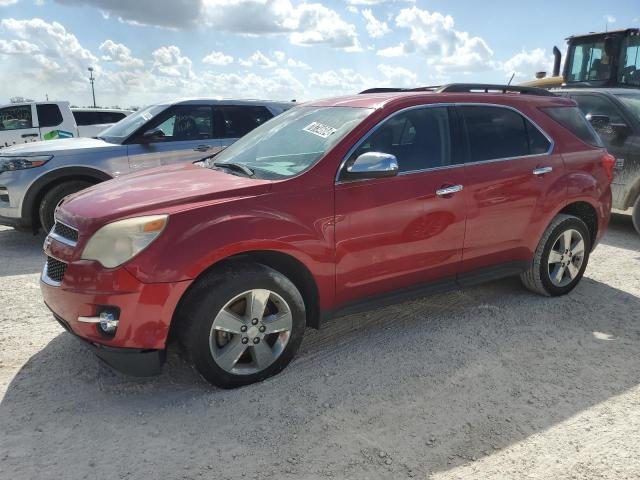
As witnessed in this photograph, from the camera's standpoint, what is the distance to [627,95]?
7.33 meters

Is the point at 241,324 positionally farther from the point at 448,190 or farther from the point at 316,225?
the point at 448,190

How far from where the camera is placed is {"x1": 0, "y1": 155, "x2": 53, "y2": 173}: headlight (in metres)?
6.12

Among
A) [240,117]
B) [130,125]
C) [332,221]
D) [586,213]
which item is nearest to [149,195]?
[332,221]

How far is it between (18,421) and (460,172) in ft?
10.3

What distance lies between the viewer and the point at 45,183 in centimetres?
614

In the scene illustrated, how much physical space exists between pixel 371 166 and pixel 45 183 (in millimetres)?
4570

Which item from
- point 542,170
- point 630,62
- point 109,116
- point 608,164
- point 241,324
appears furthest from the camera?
point 109,116

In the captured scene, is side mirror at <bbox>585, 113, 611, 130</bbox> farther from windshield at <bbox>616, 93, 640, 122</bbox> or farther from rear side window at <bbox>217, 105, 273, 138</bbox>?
rear side window at <bbox>217, 105, 273, 138</bbox>

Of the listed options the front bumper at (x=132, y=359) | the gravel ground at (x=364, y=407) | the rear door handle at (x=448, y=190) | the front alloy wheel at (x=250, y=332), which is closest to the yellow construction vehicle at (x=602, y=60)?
the gravel ground at (x=364, y=407)

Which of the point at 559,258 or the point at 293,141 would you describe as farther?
the point at 559,258

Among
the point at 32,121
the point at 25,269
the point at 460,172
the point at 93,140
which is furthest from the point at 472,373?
the point at 32,121

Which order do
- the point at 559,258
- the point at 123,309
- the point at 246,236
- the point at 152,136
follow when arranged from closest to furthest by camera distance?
the point at 123,309
the point at 246,236
the point at 559,258
the point at 152,136

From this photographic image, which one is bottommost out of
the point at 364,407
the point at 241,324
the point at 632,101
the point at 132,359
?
the point at 364,407

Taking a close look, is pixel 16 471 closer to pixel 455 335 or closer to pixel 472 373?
pixel 472 373
